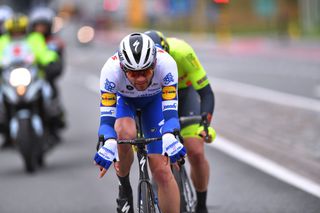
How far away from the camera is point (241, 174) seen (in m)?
11.6

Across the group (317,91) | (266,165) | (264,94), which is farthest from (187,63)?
(317,91)

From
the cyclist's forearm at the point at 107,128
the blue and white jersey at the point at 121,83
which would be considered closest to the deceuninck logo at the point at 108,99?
the blue and white jersey at the point at 121,83

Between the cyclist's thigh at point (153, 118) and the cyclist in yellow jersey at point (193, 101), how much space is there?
0.59 metres

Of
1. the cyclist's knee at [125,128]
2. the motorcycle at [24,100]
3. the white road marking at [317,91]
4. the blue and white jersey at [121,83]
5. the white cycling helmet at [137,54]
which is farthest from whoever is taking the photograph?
the white road marking at [317,91]

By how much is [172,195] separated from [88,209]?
2425 millimetres

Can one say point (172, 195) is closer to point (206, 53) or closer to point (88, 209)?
point (88, 209)

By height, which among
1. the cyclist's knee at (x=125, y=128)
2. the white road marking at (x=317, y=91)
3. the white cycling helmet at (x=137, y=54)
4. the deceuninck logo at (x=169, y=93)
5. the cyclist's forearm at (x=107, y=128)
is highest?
the white cycling helmet at (x=137, y=54)

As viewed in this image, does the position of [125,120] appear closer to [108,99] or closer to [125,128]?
[125,128]

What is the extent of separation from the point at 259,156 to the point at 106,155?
5.72 m

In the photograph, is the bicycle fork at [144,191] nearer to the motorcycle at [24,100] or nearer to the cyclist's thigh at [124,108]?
the cyclist's thigh at [124,108]

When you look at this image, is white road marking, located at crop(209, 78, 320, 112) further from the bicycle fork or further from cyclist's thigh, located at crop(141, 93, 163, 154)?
the bicycle fork

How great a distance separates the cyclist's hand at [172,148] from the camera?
23.6ft

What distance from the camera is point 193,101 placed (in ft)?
29.7

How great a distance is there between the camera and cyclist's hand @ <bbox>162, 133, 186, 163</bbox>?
7203 mm
